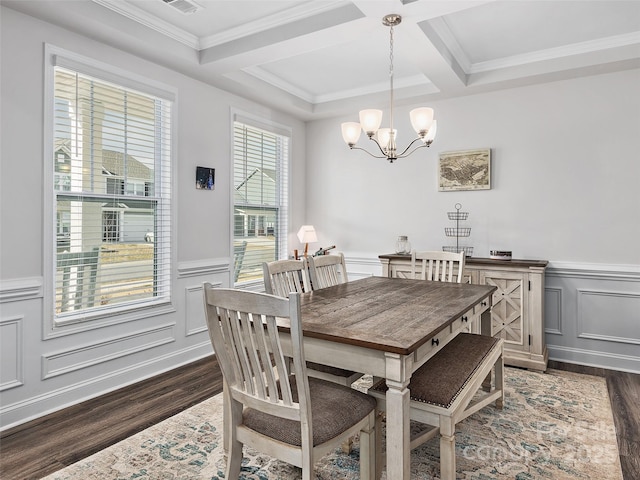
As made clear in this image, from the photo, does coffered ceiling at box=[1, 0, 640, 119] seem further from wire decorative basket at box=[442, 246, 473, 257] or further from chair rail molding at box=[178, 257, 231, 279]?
chair rail molding at box=[178, 257, 231, 279]

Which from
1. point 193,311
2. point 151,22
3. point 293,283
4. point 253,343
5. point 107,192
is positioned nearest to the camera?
point 253,343

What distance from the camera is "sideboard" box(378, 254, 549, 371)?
→ 11.2ft

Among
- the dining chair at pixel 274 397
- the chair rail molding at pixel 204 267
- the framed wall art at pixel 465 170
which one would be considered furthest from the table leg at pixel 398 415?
the framed wall art at pixel 465 170

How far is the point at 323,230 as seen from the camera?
5098 mm

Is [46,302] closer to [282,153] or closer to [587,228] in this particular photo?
[282,153]

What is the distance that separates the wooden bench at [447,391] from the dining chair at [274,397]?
212 millimetres

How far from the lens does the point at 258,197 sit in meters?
4.50

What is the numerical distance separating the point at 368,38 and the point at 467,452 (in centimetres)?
298

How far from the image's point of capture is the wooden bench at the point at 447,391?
1.74 metres

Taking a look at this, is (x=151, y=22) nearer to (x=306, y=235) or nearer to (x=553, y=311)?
(x=306, y=235)

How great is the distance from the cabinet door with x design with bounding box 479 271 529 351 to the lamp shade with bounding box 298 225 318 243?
1.91 metres

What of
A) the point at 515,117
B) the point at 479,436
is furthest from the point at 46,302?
the point at 515,117

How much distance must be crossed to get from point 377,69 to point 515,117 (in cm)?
141

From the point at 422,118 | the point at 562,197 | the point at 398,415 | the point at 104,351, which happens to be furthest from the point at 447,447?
the point at 562,197
